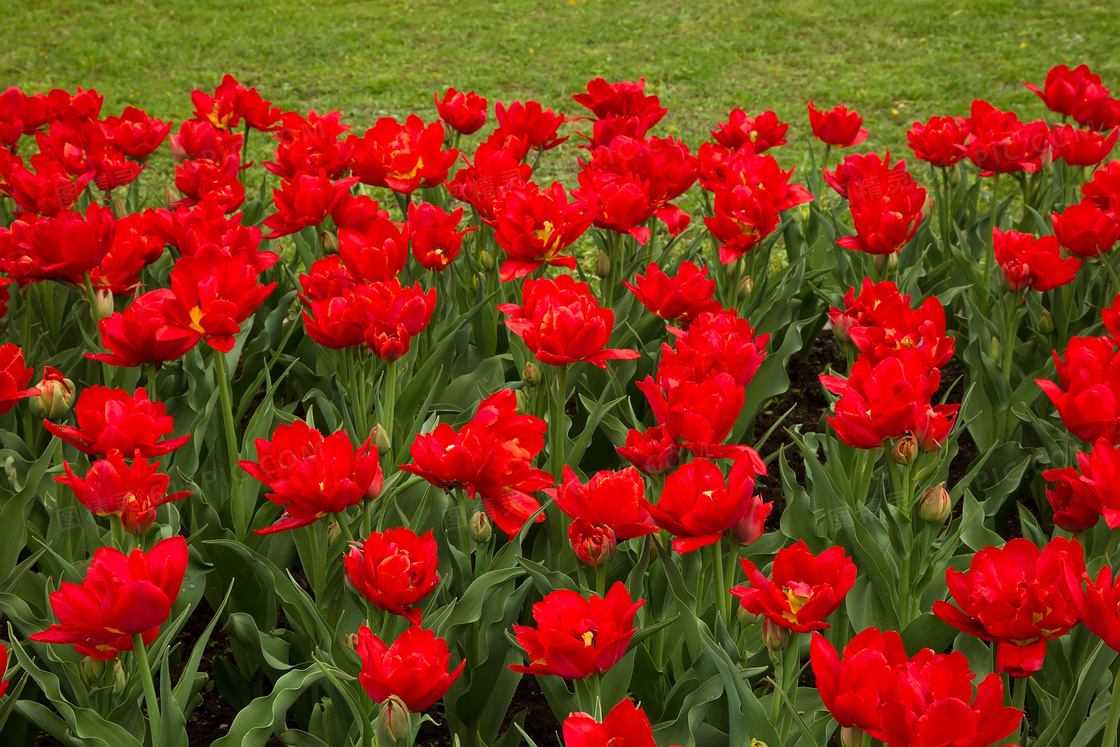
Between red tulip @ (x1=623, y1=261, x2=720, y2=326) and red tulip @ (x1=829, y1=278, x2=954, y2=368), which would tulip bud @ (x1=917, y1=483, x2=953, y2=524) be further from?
red tulip @ (x1=623, y1=261, x2=720, y2=326)

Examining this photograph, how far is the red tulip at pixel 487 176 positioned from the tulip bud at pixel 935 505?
1397 mm

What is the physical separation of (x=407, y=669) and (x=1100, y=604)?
0.78m

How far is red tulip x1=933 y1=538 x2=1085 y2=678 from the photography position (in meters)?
1.19

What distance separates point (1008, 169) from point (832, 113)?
24.0 inches

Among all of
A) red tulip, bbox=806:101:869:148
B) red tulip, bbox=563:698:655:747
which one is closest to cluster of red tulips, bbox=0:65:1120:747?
red tulip, bbox=563:698:655:747

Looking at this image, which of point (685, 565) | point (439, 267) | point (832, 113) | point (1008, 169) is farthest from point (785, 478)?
point (832, 113)

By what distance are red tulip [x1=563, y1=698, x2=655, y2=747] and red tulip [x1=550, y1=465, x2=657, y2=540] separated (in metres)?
0.40

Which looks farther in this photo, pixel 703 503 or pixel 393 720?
pixel 703 503

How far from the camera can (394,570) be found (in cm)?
130

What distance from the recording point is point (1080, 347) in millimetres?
1707

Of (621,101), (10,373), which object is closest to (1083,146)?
(621,101)

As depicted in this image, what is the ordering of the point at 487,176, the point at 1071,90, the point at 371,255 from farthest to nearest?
the point at 1071,90, the point at 487,176, the point at 371,255

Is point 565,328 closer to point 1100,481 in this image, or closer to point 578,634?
point 578,634

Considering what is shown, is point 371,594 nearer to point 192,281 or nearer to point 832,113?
point 192,281
